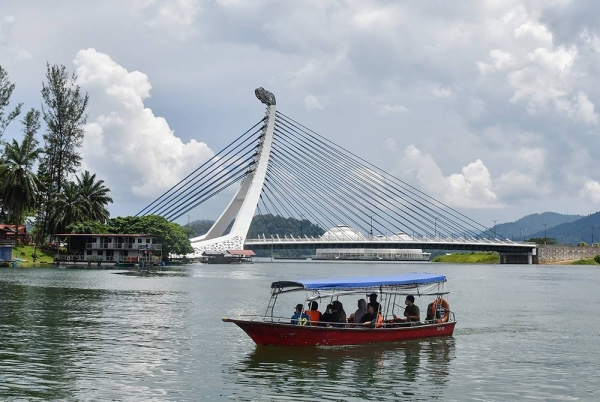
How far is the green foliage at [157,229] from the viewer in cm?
11762

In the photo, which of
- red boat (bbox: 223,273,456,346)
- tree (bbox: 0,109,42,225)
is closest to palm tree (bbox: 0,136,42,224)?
tree (bbox: 0,109,42,225)

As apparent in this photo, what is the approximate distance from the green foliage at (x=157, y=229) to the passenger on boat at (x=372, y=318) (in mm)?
92880

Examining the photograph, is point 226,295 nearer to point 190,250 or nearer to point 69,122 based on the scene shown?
point 69,122

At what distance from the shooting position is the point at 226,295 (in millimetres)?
55531

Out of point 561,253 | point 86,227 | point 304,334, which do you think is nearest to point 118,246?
point 86,227

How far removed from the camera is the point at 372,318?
28.7m

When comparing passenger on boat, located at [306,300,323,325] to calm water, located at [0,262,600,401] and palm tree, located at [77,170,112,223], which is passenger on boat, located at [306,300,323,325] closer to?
calm water, located at [0,262,600,401]

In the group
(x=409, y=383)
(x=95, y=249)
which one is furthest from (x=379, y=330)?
(x=95, y=249)

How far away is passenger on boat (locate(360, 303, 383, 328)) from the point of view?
28578 mm

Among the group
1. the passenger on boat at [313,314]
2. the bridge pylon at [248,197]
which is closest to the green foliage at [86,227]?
the bridge pylon at [248,197]

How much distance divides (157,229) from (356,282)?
9470 cm

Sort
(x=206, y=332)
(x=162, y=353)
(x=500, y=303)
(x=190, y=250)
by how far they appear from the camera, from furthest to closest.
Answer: (x=190, y=250) < (x=500, y=303) < (x=206, y=332) < (x=162, y=353)

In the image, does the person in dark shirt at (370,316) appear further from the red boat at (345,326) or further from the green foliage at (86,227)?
the green foliage at (86,227)

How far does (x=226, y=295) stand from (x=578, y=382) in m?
36.2
